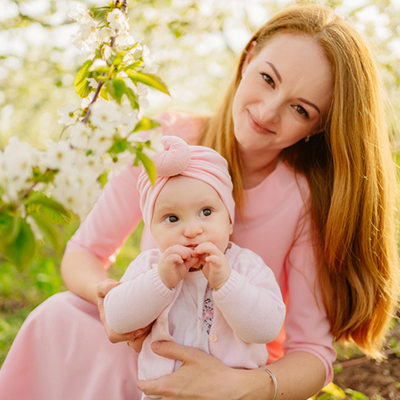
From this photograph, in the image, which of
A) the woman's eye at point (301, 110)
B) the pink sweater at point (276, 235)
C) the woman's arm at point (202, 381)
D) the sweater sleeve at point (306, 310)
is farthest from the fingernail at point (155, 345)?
the woman's eye at point (301, 110)

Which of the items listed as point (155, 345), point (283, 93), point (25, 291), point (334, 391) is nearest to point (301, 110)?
point (283, 93)

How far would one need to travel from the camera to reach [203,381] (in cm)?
143

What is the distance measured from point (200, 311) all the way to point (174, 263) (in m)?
0.25

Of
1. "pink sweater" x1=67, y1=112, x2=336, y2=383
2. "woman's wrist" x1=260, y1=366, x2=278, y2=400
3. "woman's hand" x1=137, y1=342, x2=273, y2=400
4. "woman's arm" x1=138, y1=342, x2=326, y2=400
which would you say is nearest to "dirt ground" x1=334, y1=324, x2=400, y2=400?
"pink sweater" x1=67, y1=112, x2=336, y2=383

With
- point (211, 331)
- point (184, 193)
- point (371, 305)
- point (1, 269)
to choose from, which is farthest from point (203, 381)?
point (1, 269)

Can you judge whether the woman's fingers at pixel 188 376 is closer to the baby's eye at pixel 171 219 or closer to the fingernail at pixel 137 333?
the fingernail at pixel 137 333

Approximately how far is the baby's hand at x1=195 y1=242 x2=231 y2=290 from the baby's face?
0.06m

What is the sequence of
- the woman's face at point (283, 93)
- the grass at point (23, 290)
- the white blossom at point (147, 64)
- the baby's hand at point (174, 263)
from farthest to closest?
the grass at point (23, 290)
the woman's face at point (283, 93)
the baby's hand at point (174, 263)
the white blossom at point (147, 64)

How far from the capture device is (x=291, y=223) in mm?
2000

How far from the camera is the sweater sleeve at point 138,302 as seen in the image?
4.34 ft

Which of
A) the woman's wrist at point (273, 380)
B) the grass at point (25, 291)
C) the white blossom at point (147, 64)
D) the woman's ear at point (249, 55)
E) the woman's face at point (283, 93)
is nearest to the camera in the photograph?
the white blossom at point (147, 64)

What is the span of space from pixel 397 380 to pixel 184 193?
201cm

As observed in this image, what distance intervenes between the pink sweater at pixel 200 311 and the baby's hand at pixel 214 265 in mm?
23

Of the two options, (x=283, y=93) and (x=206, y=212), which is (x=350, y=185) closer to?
(x=283, y=93)
